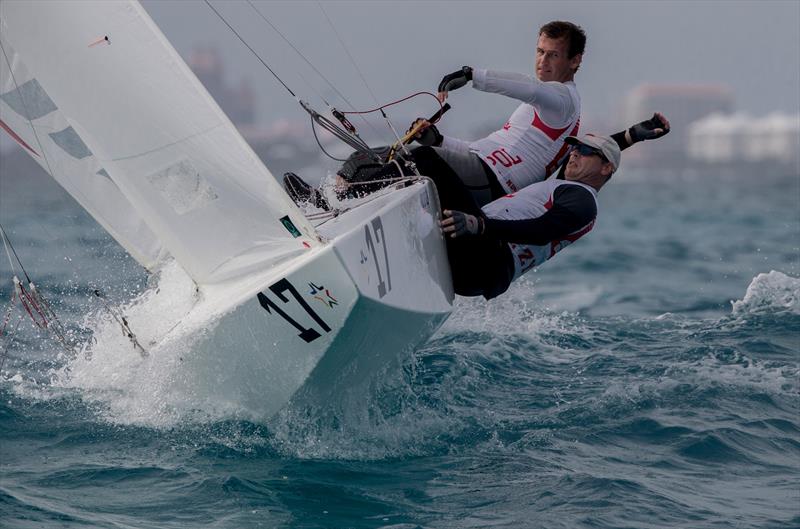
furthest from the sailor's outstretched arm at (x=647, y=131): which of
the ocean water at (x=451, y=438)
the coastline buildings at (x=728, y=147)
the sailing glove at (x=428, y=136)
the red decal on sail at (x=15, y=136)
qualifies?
the coastline buildings at (x=728, y=147)

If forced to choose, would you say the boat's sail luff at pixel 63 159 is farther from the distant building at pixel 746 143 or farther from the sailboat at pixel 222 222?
the distant building at pixel 746 143

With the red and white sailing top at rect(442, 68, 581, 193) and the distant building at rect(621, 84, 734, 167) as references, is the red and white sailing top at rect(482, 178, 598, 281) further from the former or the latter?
the distant building at rect(621, 84, 734, 167)

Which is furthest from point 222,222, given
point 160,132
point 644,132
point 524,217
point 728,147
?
point 728,147

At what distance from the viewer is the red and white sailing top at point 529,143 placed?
12.5ft

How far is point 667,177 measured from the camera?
77.2 meters

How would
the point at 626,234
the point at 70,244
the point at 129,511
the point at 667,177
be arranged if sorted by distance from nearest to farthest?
the point at 129,511 < the point at 70,244 < the point at 626,234 < the point at 667,177

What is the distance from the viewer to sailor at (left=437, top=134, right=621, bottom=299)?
3514 mm

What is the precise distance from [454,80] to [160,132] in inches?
37.7

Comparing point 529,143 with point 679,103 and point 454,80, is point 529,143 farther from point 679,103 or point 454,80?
point 679,103

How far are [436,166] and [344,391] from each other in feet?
3.30

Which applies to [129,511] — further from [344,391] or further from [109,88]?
[109,88]

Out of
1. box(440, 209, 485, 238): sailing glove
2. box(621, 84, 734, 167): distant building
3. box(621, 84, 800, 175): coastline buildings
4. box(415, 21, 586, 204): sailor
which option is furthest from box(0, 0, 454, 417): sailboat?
box(621, 84, 734, 167): distant building

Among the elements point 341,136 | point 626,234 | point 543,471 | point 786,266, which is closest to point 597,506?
point 543,471

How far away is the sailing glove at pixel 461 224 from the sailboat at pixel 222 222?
0.50ft
